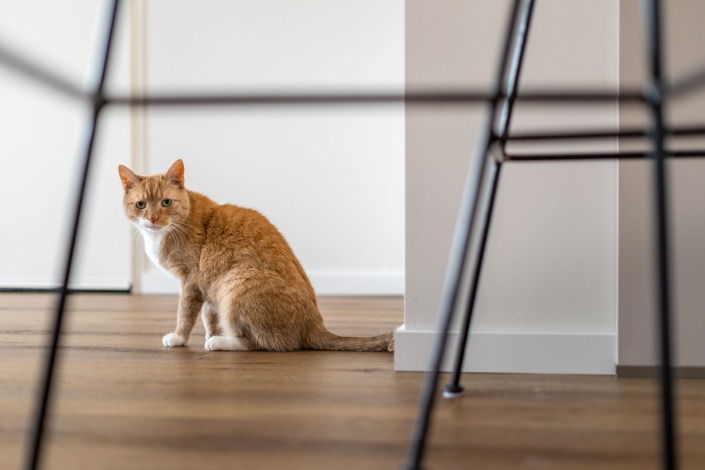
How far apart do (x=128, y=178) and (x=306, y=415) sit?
Result: 55.6 inches

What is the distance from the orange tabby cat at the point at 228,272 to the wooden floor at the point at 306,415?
0.09m

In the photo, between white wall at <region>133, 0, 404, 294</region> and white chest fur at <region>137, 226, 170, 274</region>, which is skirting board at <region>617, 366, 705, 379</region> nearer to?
white chest fur at <region>137, 226, 170, 274</region>

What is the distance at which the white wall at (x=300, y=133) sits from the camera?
3.96 metres

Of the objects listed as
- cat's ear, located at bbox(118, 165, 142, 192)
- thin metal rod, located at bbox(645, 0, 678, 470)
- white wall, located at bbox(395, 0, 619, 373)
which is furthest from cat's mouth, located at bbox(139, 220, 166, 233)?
thin metal rod, located at bbox(645, 0, 678, 470)

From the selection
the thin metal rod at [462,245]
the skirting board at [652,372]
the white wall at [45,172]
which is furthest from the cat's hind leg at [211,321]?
the white wall at [45,172]

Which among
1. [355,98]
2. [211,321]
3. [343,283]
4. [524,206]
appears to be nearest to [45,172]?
[343,283]

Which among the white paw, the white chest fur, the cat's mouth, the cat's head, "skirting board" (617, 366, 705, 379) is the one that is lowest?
the white paw

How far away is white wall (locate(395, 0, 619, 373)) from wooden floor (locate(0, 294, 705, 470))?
95mm

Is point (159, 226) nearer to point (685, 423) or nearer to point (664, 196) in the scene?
point (685, 423)

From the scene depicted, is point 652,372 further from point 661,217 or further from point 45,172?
point 45,172

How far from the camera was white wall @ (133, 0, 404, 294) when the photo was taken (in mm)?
3963

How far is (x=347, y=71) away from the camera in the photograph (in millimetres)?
3969

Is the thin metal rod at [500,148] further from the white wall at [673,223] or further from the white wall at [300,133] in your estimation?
the white wall at [300,133]

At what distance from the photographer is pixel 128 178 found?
99.5 inches
